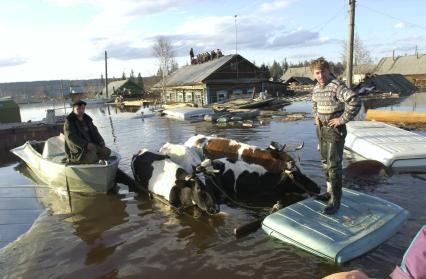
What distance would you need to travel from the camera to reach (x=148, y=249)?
6859 mm

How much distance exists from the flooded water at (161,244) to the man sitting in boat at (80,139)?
1019 mm

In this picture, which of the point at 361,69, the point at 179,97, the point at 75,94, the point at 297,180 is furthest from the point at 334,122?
the point at 361,69

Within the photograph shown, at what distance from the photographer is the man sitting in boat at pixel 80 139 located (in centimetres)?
980

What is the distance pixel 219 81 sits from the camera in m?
39.4

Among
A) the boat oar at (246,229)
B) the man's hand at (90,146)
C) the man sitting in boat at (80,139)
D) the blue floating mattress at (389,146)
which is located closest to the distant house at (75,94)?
the man sitting in boat at (80,139)

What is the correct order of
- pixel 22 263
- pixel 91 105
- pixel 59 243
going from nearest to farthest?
pixel 22 263, pixel 59 243, pixel 91 105

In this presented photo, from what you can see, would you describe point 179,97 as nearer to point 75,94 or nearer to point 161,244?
point 75,94

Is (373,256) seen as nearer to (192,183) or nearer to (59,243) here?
(192,183)

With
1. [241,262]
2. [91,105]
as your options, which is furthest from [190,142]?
[91,105]

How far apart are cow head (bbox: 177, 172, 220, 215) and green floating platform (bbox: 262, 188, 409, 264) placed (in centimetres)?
134

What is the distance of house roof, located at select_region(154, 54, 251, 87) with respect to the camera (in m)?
39.5

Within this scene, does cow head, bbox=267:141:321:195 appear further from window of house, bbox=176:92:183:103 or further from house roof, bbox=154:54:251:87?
window of house, bbox=176:92:183:103

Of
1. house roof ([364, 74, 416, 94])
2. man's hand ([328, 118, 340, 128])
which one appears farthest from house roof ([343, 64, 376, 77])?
man's hand ([328, 118, 340, 128])

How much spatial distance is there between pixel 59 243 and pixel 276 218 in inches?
156
